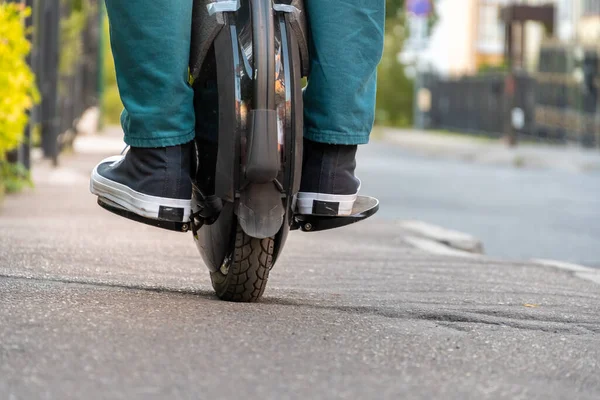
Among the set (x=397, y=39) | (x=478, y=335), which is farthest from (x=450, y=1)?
(x=478, y=335)

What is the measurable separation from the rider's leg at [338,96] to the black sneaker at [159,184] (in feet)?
1.10

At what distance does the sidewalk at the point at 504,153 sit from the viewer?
1958 centimetres

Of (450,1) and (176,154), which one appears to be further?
(450,1)

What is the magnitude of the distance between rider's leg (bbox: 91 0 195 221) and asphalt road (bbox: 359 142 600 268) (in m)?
4.65

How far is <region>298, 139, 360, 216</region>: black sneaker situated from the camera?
3531 mm

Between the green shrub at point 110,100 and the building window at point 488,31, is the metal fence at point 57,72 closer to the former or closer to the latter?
the green shrub at point 110,100

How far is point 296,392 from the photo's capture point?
2525 millimetres

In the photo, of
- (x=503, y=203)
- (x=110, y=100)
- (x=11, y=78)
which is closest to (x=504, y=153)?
(x=503, y=203)

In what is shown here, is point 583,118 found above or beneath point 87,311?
beneath

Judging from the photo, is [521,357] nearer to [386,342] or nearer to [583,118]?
[386,342]

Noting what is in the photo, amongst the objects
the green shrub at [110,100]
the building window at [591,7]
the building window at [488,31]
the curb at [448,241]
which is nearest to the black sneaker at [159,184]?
the curb at [448,241]

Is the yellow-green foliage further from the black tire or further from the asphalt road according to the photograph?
the black tire

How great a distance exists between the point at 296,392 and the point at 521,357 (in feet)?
2.54

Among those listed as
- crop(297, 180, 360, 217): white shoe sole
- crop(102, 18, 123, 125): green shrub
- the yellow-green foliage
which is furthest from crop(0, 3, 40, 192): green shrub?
crop(102, 18, 123, 125): green shrub
